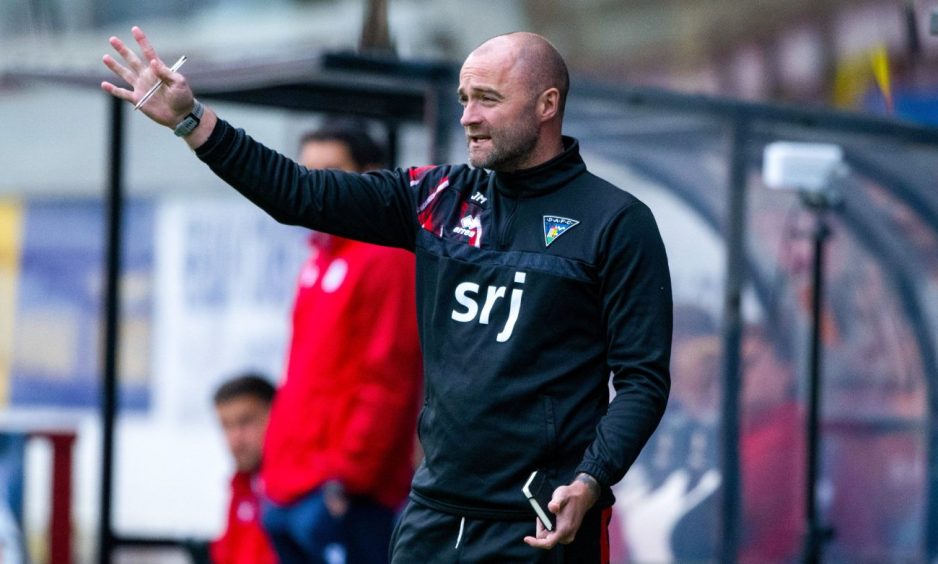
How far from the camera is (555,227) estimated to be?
3.21 metres

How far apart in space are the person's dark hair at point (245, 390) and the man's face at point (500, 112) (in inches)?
127

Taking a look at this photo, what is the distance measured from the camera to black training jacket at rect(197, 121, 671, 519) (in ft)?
10.3

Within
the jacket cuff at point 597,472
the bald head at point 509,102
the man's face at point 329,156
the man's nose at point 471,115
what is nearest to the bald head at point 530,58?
the bald head at point 509,102

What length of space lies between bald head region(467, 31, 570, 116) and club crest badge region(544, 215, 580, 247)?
0.26 m

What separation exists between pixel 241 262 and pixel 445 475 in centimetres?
566

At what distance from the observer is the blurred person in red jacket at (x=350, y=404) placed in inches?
197

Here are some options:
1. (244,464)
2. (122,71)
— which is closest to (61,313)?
(244,464)

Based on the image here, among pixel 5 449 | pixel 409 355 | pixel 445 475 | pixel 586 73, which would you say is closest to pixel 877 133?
pixel 409 355

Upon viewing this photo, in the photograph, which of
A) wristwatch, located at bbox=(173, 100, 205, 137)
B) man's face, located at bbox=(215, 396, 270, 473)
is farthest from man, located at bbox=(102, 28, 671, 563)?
man's face, located at bbox=(215, 396, 270, 473)

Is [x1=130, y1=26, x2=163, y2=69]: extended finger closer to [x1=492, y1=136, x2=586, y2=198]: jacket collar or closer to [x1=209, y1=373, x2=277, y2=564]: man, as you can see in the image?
[x1=492, y1=136, x2=586, y2=198]: jacket collar

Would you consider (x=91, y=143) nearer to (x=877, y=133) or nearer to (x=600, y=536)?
(x=877, y=133)

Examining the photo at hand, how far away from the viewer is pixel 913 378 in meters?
5.93

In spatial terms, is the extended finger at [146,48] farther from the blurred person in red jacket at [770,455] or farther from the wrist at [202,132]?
the blurred person in red jacket at [770,455]

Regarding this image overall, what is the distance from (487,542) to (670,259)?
9.09ft
